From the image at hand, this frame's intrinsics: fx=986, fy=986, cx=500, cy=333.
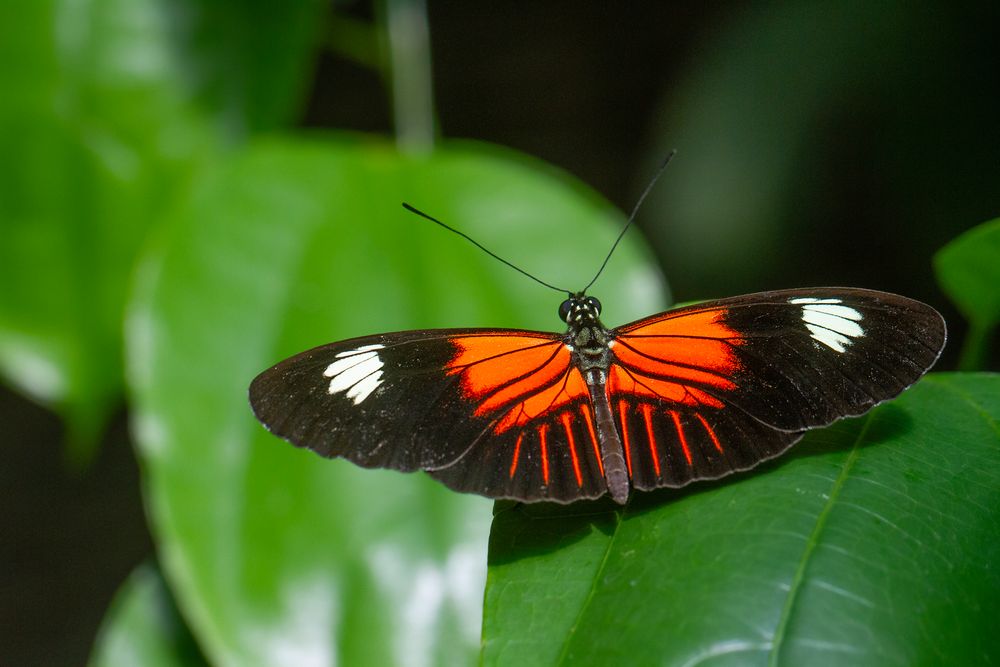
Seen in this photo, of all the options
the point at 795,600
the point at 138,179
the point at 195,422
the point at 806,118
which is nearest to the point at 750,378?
the point at 795,600

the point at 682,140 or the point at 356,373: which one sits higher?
the point at 682,140

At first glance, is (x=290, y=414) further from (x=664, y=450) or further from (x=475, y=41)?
(x=475, y=41)

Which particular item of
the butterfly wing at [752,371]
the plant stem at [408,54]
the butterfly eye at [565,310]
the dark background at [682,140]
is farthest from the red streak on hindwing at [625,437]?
the dark background at [682,140]

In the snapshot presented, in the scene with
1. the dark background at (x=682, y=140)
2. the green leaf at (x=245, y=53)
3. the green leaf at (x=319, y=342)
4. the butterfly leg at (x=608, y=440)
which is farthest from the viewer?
the dark background at (x=682, y=140)

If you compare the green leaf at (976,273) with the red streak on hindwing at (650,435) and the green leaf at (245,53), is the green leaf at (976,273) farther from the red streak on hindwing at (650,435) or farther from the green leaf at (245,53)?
the green leaf at (245,53)

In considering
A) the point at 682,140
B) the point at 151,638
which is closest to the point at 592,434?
the point at 151,638

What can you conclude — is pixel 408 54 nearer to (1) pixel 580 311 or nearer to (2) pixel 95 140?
(2) pixel 95 140

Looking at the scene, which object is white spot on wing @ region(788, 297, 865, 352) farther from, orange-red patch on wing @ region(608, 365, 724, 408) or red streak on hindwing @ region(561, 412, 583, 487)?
red streak on hindwing @ region(561, 412, 583, 487)
